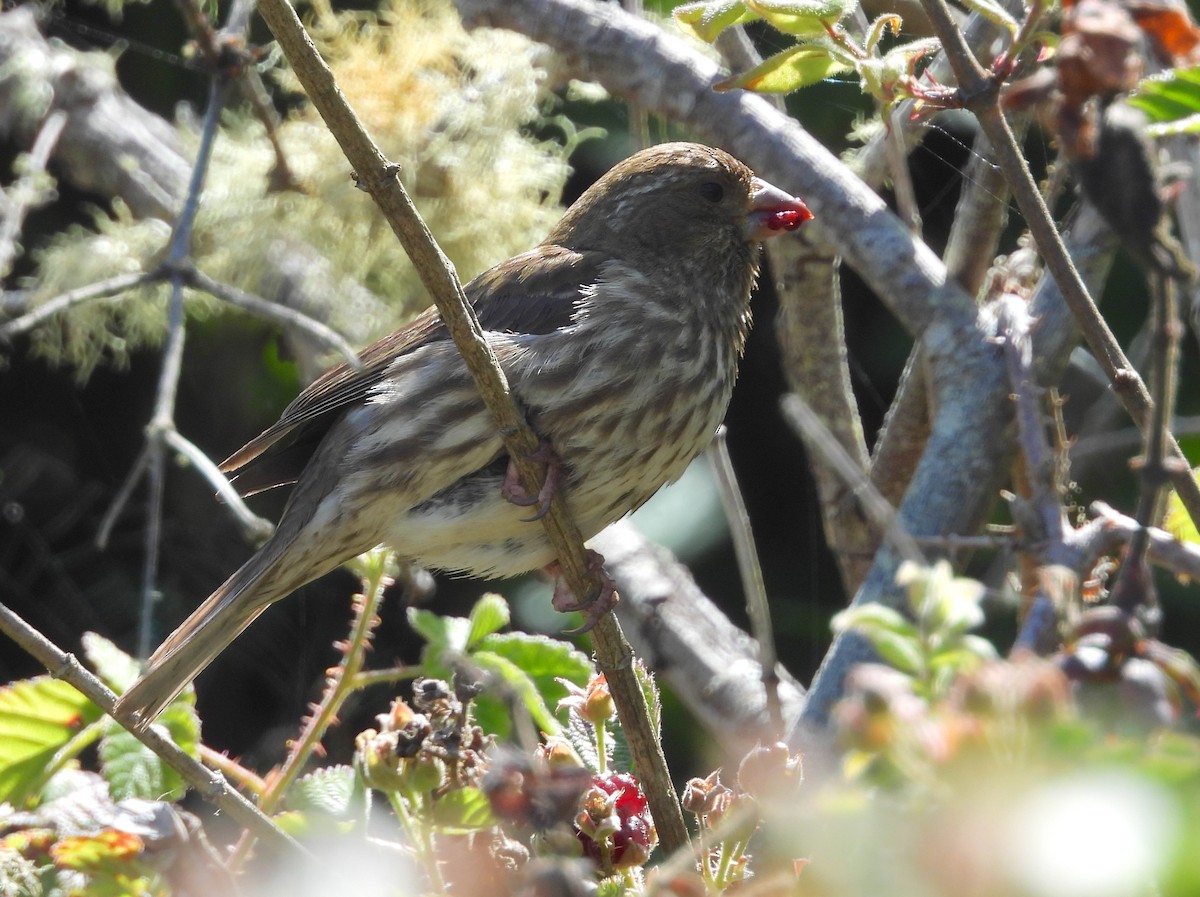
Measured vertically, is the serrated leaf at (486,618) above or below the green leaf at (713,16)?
below

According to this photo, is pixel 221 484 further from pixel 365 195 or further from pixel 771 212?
pixel 365 195

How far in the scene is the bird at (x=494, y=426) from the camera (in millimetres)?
2633

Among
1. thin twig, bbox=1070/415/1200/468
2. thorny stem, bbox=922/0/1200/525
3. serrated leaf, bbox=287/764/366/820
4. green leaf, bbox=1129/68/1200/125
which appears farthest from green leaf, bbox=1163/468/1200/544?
thin twig, bbox=1070/415/1200/468

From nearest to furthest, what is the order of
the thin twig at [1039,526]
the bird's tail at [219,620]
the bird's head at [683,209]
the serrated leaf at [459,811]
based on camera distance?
the thin twig at [1039,526] → the serrated leaf at [459,811] → the bird's tail at [219,620] → the bird's head at [683,209]

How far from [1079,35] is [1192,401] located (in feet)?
10.7

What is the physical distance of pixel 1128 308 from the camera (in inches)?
155

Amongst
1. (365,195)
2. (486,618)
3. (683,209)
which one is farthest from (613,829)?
(365,195)

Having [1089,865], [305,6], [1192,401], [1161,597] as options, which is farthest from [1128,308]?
[1089,865]

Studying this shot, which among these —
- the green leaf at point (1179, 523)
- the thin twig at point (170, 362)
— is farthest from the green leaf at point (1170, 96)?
the thin twig at point (170, 362)

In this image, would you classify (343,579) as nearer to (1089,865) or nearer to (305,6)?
(305,6)

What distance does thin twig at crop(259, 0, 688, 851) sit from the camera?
156 cm

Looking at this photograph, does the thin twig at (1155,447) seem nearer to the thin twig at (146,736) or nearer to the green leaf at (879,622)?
the green leaf at (879,622)

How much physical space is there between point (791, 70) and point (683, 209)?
1654 millimetres

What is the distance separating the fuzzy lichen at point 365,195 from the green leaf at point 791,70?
262cm
